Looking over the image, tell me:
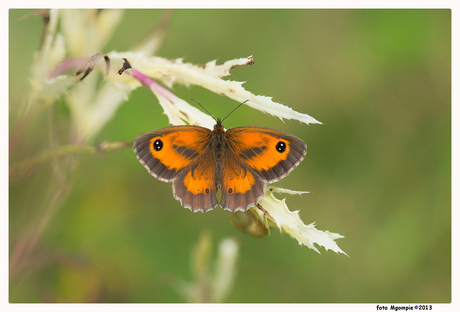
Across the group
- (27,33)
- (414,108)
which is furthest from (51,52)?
(414,108)

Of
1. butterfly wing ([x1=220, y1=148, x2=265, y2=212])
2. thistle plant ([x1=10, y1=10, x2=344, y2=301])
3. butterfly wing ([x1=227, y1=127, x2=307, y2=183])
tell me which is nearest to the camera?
thistle plant ([x1=10, y1=10, x2=344, y2=301])

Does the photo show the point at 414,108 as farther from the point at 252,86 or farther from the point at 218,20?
the point at 218,20

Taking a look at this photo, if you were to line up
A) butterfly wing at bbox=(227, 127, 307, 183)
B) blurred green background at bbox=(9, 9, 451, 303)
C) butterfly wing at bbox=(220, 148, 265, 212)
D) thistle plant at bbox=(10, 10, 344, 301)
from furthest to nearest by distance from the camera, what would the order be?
1. blurred green background at bbox=(9, 9, 451, 303)
2. butterfly wing at bbox=(227, 127, 307, 183)
3. butterfly wing at bbox=(220, 148, 265, 212)
4. thistle plant at bbox=(10, 10, 344, 301)

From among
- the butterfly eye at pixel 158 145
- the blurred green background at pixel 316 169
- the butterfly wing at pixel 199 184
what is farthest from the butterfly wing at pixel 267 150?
the blurred green background at pixel 316 169

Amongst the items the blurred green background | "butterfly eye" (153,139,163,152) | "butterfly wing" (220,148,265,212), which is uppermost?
the blurred green background

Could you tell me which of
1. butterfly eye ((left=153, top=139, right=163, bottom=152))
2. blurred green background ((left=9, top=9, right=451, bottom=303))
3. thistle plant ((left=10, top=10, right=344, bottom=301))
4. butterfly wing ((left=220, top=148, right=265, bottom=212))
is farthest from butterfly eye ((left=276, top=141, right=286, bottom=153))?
blurred green background ((left=9, top=9, right=451, bottom=303))

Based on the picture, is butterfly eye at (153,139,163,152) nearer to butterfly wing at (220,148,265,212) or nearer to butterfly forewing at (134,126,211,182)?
butterfly forewing at (134,126,211,182)

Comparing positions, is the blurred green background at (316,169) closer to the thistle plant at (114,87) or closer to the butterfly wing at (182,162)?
the thistle plant at (114,87)
